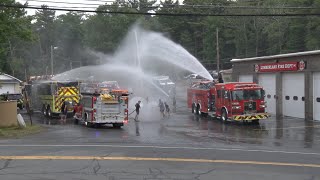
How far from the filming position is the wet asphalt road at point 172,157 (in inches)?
476

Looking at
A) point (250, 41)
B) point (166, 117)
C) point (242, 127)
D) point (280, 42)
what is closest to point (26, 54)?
point (250, 41)

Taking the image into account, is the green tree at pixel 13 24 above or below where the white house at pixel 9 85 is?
above

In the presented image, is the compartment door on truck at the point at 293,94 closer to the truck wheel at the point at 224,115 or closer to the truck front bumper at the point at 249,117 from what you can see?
the truck front bumper at the point at 249,117

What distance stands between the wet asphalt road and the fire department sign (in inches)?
389

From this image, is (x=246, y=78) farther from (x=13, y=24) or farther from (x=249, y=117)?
(x=13, y=24)

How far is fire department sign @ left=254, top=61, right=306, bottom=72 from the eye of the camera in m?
34.6

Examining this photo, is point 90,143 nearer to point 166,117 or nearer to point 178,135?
point 178,135

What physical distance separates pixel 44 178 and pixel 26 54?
353ft

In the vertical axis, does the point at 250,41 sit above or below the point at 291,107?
above

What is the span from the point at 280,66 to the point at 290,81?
1.51 meters

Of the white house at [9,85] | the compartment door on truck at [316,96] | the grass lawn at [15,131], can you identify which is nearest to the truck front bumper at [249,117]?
the compartment door on truck at [316,96]

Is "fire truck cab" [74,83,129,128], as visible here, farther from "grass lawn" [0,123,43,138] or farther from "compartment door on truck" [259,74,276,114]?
"compartment door on truck" [259,74,276,114]

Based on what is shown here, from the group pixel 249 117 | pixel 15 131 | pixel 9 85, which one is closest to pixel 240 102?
pixel 249 117

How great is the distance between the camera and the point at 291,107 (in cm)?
3616
